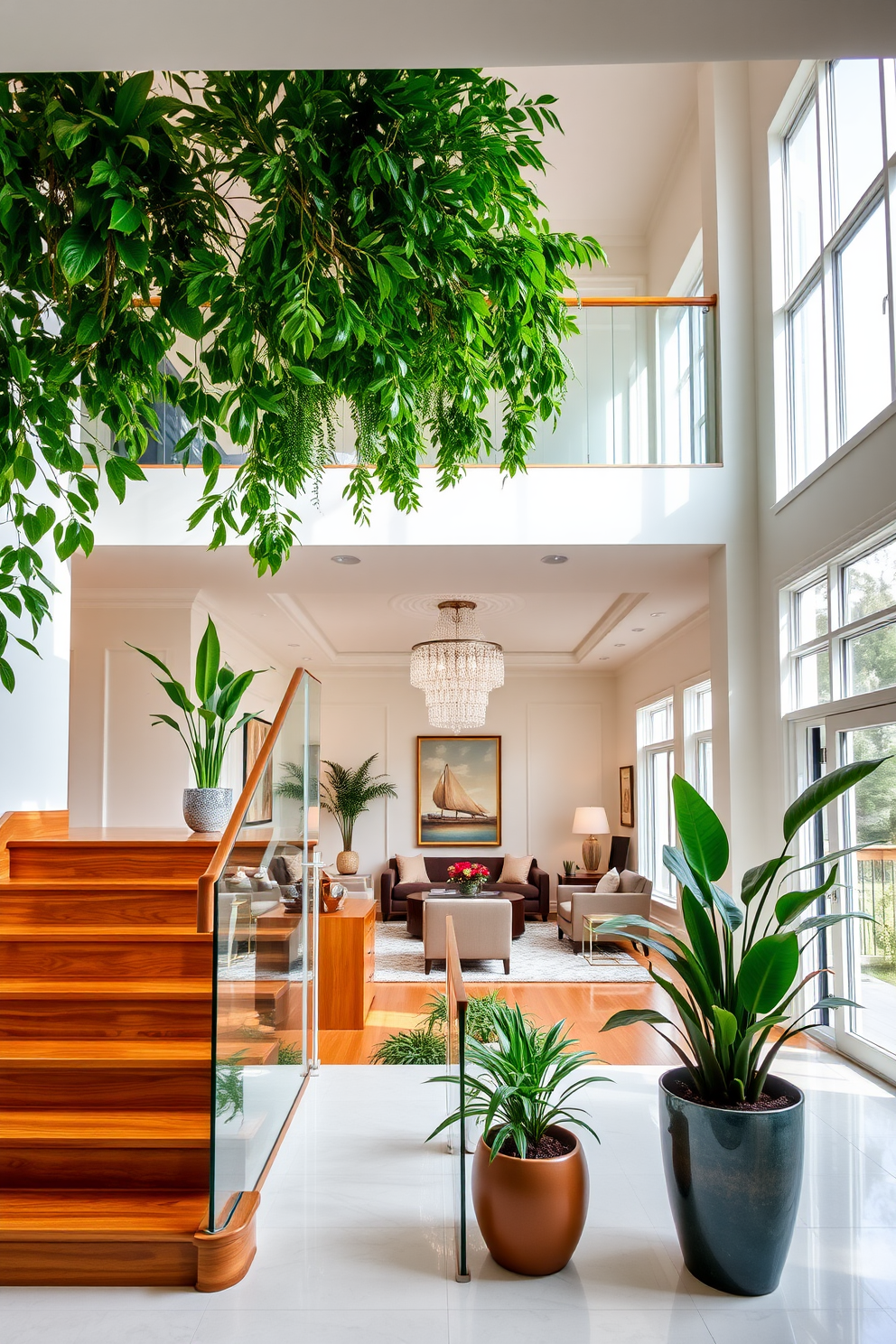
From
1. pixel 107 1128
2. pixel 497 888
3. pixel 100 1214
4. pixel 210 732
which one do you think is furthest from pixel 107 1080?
pixel 497 888

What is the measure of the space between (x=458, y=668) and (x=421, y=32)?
7.58 metres

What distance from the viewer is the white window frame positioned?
9.52 meters

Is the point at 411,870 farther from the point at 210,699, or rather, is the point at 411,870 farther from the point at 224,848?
the point at 224,848

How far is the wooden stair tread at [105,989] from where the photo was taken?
321 cm

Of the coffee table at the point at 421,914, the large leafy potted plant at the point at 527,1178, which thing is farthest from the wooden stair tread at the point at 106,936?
the coffee table at the point at 421,914

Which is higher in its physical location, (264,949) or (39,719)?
(39,719)

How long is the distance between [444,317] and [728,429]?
419cm

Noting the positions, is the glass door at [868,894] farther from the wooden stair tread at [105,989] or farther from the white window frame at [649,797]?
the white window frame at [649,797]

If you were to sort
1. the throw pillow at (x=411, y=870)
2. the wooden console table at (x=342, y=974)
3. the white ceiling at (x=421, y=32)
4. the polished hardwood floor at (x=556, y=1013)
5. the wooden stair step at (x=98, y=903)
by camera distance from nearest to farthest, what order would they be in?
the white ceiling at (x=421, y=32) < the wooden stair step at (x=98, y=903) < the polished hardwood floor at (x=556, y=1013) < the wooden console table at (x=342, y=974) < the throw pillow at (x=411, y=870)

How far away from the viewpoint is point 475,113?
154 cm

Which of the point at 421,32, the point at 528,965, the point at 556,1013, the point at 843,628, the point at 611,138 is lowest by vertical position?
the point at 528,965

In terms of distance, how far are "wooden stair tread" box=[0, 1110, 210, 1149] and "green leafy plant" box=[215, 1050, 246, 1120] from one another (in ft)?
0.75

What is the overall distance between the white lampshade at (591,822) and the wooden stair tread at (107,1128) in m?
8.43

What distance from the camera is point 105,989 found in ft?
10.8
